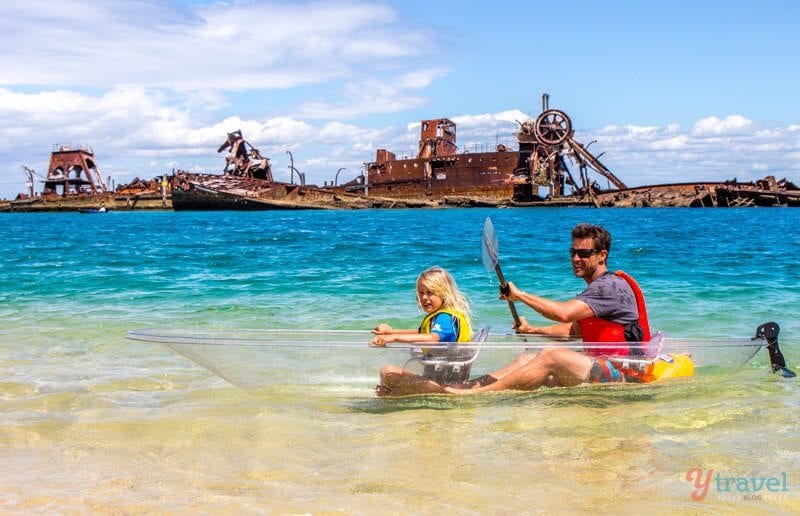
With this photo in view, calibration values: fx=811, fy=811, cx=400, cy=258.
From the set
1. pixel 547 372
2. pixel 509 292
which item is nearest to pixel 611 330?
pixel 547 372

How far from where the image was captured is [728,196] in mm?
61406

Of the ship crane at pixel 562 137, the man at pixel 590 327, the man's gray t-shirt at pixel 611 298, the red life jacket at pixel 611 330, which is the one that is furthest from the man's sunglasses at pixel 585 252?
the ship crane at pixel 562 137

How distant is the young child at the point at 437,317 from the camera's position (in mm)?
5609

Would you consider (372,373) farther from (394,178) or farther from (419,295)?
(394,178)

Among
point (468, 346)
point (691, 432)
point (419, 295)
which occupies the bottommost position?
point (691, 432)

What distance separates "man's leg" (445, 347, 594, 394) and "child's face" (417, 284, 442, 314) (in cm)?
63

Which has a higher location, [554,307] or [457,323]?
[554,307]

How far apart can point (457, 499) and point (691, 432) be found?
6.41 ft

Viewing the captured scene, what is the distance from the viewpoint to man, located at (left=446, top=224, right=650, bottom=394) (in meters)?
5.70

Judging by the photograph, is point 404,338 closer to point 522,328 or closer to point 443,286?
point 443,286

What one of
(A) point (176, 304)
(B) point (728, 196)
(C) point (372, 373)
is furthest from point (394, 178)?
(C) point (372, 373)

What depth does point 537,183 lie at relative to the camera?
6350 cm

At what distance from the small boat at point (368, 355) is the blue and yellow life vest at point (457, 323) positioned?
9 cm

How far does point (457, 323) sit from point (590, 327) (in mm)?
1020
